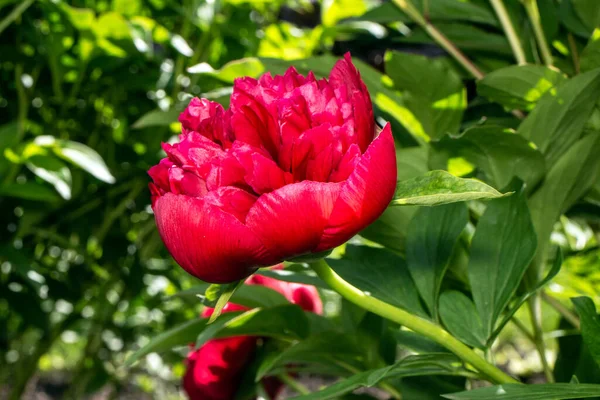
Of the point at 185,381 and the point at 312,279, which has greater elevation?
the point at 312,279

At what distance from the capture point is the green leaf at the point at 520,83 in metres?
0.45

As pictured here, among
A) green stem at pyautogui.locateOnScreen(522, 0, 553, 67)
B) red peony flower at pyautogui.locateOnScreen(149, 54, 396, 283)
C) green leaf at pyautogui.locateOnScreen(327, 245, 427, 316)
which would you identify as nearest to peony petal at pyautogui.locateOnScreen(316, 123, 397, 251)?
red peony flower at pyautogui.locateOnScreen(149, 54, 396, 283)

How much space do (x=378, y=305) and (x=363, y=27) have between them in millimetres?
532

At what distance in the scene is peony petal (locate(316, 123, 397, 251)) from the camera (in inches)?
11.6

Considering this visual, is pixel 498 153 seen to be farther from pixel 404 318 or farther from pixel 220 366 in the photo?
pixel 220 366

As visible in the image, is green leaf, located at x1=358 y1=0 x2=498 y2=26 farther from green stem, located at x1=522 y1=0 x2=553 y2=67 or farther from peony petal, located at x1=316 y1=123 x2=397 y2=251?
peony petal, located at x1=316 y1=123 x2=397 y2=251

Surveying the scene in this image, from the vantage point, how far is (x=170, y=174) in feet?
1.04

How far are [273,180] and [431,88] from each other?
22 cm

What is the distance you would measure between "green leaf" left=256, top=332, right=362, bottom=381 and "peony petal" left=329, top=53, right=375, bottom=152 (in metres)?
0.19

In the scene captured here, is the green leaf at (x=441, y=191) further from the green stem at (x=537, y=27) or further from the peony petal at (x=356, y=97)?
the green stem at (x=537, y=27)

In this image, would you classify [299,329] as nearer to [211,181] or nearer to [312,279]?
[312,279]

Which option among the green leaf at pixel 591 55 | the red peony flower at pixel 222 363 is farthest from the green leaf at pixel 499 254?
the red peony flower at pixel 222 363

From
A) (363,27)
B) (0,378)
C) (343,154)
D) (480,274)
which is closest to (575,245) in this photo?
(363,27)

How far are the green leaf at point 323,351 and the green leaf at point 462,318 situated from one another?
0.29ft
